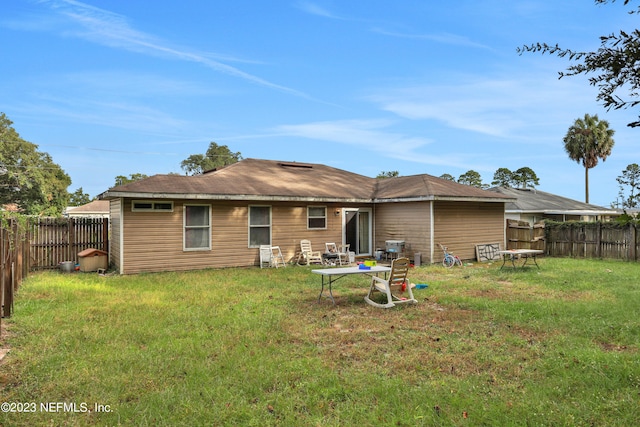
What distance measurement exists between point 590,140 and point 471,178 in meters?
20.4

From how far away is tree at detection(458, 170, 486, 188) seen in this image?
176ft

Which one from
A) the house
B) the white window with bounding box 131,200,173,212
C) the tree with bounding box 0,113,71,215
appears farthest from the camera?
the tree with bounding box 0,113,71,215

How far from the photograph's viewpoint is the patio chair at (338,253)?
15.3 metres

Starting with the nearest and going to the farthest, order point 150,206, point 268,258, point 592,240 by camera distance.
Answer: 1. point 150,206
2. point 268,258
3. point 592,240

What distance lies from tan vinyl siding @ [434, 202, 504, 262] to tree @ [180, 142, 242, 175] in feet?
156

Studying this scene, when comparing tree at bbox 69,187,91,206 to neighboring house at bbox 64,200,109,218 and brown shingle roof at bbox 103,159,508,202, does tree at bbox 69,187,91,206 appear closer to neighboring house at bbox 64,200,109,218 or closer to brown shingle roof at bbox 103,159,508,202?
neighboring house at bbox 64,200,109,218

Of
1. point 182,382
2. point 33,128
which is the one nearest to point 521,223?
point 182,382

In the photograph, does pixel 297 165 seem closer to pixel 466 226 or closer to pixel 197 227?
pixel 197 227

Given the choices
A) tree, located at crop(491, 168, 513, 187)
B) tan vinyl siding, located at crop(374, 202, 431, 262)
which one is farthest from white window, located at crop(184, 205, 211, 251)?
tree, located at crop(491, 168, 513, 187)

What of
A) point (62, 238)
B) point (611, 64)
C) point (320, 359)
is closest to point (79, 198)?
point (62, 238)

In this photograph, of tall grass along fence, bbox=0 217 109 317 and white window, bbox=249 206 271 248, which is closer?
tall grass along fence, bbox=0 217 109 317

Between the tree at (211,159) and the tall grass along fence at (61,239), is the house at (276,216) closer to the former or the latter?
the tall grass along fence at (61,239)

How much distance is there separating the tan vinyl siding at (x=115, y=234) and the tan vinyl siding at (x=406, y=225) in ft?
33.2

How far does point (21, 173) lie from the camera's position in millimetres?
38312
